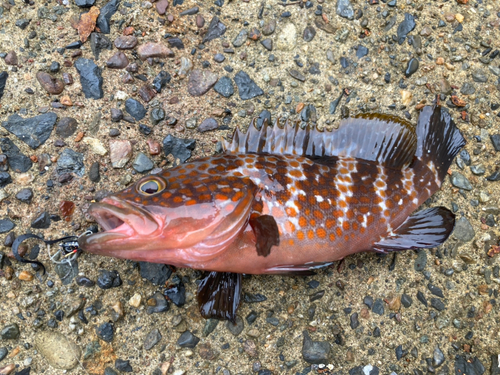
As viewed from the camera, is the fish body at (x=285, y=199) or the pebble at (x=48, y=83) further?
the pebble at (x=48, y=83)

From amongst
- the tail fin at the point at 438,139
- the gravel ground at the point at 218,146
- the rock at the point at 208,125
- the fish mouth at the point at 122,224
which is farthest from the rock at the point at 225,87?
the tail fin at the point at 438,139

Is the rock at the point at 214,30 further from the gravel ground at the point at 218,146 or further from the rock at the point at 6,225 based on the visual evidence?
the rock at the point at 6,225

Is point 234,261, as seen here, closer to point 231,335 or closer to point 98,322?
point 231,335

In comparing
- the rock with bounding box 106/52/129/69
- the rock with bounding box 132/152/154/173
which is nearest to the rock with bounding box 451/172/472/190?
the rock with bounding box 132/152/154/173

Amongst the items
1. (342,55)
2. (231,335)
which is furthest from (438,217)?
(231,335)

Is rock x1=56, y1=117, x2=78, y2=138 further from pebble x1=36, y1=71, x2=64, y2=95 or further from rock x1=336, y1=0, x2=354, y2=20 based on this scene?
rock x1=336, y1=0, x2=354, y2=20

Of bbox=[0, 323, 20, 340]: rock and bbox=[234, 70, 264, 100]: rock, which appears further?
bbox=[234, 70, 264, 100]: rock

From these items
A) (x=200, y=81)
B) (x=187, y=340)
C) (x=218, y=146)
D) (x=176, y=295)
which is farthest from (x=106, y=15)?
(x=187, y=340)
